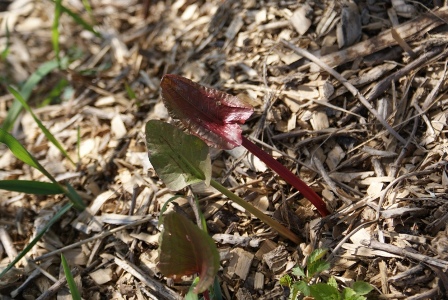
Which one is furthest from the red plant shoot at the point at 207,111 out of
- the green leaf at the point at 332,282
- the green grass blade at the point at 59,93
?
the green grass blade at the point at 59,93

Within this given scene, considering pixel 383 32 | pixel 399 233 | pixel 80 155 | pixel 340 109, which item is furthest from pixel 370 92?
pixel 80 155

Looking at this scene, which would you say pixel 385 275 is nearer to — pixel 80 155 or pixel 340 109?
pixel 340 109

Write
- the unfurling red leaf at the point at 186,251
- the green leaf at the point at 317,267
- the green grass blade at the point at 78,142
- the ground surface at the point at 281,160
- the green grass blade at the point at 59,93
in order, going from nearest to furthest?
1. the unfurling red leaf at the point at 186,251
2. the green leaf at the point at 317,267
3. the ground surface at the point at 281,160
4. the green grass blade at the point at 78,142
5. the green grass blade at the point at 59,93

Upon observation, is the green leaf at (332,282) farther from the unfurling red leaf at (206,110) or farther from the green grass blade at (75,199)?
the green grass blade at (75,199)

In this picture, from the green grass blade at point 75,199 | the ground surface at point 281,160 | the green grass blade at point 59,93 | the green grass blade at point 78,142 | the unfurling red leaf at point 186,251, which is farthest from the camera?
the green grass blade at point 59,93

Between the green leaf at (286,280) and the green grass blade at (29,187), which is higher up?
the green grass blade at (29,187)

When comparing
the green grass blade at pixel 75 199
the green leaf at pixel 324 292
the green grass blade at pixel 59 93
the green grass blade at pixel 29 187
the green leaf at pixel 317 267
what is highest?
the green grass blade at pixel 29 187
